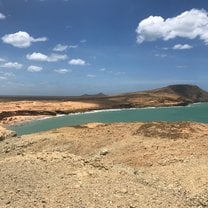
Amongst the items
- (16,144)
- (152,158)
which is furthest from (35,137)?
(152,158)

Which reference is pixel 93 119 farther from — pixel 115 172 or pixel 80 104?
pixel 115 172

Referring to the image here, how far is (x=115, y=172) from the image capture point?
19.9m

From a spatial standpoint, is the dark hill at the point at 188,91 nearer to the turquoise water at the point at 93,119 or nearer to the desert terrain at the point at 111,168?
A: the turquoise water at the point at 93,119

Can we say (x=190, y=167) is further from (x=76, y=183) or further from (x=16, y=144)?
(x=16, y=144)

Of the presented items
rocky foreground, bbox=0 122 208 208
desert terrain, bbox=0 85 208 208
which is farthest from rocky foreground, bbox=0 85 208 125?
rocky foreground, bbox=0 122 208 208

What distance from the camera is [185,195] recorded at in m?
18.5

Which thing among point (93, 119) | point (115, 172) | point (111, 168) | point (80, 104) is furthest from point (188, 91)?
point (115, 172)

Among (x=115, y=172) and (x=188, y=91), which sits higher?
(x=188, y=91)

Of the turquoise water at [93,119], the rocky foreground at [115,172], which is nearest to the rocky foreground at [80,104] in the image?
the turquoise water at [93,119]

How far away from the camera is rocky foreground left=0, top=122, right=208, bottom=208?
650 inches

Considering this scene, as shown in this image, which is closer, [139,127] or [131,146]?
[131,146]

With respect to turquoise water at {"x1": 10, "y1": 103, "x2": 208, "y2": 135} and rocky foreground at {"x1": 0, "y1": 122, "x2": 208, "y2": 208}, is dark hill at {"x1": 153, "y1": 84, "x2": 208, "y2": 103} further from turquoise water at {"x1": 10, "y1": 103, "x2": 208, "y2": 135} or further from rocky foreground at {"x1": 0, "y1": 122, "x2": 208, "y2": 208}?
rocky foreground at {"x1": 0, "y1": 122, "x2": 208, "y2": 208}

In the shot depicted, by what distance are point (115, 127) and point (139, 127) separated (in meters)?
2.43

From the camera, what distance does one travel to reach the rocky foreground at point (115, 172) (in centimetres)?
1650
